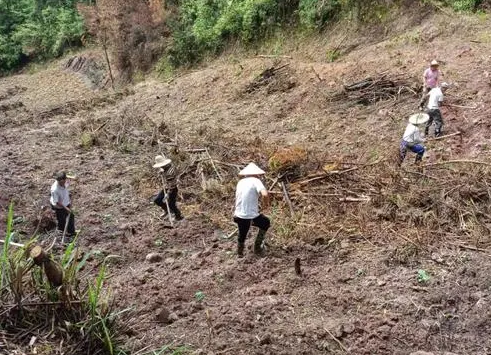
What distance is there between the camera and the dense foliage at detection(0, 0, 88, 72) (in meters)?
31.0

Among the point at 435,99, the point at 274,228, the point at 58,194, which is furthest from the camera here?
A: the point at 435,99

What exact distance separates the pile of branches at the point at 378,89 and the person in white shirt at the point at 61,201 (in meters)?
7.52

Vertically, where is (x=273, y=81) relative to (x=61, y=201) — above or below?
below

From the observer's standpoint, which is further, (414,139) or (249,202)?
(414,139)

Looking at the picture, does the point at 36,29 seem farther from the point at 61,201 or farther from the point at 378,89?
the point at 61,201

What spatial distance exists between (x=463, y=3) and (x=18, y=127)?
13259 mm

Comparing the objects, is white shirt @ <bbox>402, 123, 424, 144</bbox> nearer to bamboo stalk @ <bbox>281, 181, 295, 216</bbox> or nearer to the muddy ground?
the muddy ground

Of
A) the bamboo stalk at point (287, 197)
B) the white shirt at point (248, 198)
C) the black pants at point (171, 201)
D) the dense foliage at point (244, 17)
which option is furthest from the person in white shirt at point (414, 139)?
the dense foliage at point (244, 17)

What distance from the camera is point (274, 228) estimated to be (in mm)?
7492

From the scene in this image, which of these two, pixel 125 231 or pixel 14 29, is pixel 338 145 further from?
pixel 14 29

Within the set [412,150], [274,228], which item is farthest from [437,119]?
[274,228]

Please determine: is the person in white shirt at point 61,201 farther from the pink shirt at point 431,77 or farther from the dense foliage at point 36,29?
the dense foliage at point 36,29

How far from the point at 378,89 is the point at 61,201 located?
795 centimetres

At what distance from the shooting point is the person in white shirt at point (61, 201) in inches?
301
